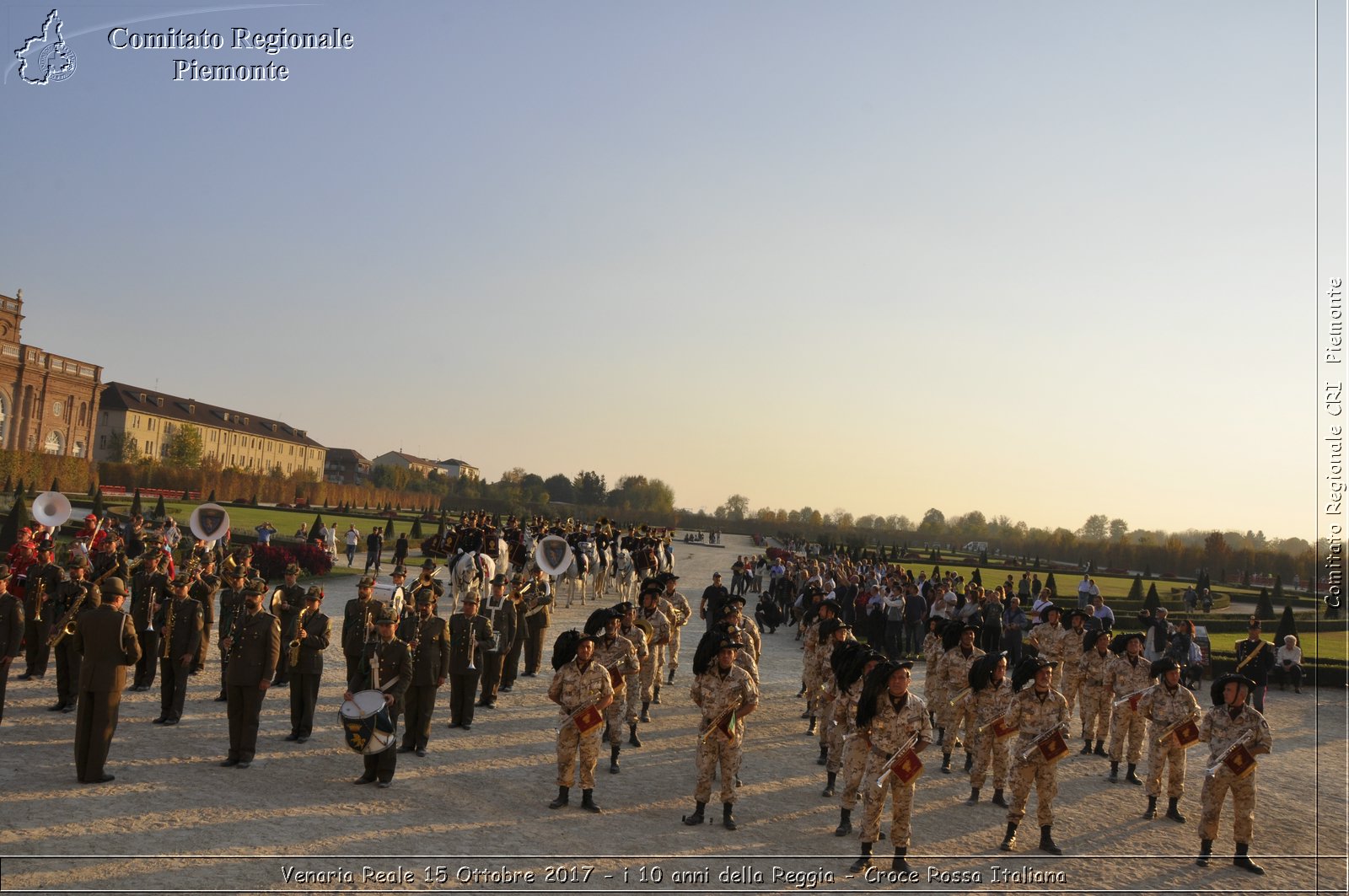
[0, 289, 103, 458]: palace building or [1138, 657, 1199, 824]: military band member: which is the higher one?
[0, 289, 103, 458]: palace building

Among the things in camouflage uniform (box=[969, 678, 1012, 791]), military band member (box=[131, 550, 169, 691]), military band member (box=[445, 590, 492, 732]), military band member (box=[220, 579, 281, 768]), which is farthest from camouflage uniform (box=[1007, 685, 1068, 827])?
military band member (box=[131, 550, 169, 691])

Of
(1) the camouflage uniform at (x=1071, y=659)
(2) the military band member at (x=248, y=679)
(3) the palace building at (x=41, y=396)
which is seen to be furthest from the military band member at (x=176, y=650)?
(3) the palace building at (x=41, y=396)

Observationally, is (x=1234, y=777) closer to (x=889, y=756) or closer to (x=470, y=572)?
(x=889, y=756)

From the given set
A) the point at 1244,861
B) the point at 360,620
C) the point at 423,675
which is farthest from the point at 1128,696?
the point at 360,620

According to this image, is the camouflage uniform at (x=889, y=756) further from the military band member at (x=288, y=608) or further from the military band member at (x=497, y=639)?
the military band member at (x=288, y=608)

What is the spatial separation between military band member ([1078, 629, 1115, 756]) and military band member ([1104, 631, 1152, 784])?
1.16ft

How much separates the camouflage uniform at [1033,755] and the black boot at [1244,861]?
186 cm

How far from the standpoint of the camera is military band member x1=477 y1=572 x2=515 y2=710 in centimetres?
1441

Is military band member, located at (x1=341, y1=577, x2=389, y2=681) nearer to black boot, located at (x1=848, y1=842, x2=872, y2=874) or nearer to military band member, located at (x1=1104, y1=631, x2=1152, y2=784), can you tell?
black boot, located at (x1=848, y1=842, x2=872, y2=874)

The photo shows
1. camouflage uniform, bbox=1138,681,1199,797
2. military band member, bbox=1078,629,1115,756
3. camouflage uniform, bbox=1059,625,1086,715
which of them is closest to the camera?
camouflage uniform, bbox=1138,681,1199,797

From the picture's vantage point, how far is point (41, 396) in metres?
82.3

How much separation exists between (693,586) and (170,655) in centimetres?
3172

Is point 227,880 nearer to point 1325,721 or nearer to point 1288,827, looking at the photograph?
point 1288,827

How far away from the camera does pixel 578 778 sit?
10742mm
